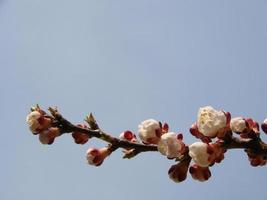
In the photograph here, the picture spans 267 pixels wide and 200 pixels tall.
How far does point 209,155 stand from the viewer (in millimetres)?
2766

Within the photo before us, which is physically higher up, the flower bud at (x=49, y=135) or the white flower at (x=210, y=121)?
the flower bud at (x=49, y=135)

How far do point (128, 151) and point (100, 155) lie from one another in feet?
0.87

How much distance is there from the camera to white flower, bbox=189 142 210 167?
9.05ft

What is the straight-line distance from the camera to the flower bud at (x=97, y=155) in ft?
11.0

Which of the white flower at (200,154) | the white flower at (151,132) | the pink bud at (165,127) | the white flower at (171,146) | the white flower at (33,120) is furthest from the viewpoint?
the white flower at (33,120)

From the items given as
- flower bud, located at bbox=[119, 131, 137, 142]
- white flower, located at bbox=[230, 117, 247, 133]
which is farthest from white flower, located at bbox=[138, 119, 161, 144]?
white flower, located at bbox=[230, 117, 247, 133]

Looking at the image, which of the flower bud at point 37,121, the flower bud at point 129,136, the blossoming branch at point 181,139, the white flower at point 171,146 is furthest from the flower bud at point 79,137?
the white flower at point 171,146

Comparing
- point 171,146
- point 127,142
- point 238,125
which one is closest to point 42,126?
point 127,142

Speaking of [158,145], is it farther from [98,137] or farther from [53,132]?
[53,132]

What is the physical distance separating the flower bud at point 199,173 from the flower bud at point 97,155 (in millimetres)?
748

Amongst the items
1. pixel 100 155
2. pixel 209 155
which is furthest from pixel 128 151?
pixel 209 155

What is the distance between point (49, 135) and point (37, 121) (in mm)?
152

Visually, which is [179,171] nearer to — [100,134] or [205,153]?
[205,153]

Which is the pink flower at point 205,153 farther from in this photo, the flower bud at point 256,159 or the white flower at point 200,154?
the flower bud at point 256,159
